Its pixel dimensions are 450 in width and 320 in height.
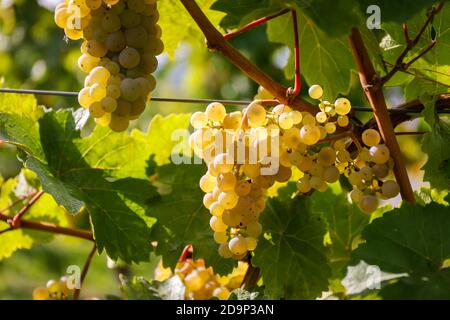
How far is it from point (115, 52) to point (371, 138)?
1.14 feet

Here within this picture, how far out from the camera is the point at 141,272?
396cm

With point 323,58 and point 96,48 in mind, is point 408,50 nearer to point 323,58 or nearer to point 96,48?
point 323,58

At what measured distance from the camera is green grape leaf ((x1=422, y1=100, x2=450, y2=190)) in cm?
96

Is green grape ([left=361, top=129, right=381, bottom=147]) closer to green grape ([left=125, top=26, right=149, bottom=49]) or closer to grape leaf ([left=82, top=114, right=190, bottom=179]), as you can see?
green grape ([left=125, top=26, right=149, bottom=49])

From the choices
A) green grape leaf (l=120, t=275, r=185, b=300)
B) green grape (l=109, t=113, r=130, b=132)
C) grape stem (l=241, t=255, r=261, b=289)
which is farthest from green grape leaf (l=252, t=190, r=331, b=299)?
green grape (l=109, t=113, r=130, b=132)

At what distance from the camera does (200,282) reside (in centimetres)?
124

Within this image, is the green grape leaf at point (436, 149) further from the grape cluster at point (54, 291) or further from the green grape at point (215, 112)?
the grape cluster at point (54, 291)

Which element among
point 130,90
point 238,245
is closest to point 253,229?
point 238,245

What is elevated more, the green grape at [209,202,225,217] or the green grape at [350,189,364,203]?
the green grape at [350,189,364,203]

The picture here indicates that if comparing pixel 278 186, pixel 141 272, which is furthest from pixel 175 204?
pixel 141 272

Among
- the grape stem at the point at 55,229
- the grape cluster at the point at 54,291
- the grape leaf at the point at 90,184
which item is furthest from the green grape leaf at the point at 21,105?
the grape cluster at the point at 54,291

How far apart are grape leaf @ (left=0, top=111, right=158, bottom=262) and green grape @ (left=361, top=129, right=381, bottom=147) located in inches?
15.9

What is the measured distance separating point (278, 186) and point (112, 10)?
463 millimetres
